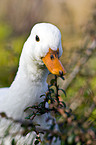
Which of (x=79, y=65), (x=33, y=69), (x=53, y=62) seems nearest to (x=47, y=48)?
(x=53, y=62)

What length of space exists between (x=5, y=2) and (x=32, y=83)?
7.06 metres

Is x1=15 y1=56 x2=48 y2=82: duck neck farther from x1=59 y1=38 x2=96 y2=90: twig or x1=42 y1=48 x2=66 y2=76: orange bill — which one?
x1=59 y1=38 x2=96 y2=90: twig

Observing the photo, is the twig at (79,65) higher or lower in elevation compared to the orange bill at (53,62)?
higher

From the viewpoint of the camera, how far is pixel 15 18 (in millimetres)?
7965

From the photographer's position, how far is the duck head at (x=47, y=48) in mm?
1554

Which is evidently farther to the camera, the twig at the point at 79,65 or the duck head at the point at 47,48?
the twig at the point at 79,65

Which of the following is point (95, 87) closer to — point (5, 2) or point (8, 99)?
point (8, 99)

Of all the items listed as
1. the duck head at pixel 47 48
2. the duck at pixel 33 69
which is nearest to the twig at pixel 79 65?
the duck at pixel 33 69

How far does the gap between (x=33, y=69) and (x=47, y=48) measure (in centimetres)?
24

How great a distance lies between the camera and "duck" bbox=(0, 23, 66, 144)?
158cm

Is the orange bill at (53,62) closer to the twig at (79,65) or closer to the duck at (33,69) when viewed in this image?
the duck at (33,69)

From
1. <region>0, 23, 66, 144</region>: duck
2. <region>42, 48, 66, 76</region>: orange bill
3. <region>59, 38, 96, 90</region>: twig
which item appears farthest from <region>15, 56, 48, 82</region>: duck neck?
<region>59, 38, 96, 90</region>: twig

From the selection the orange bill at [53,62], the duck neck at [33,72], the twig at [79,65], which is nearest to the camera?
the orange bill at [53,62]

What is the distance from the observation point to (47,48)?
1574 millimetres
